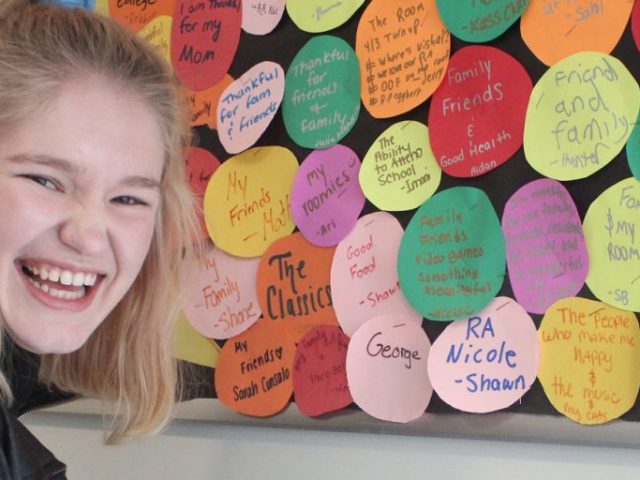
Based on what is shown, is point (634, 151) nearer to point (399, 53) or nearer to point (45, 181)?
point (399, 53)

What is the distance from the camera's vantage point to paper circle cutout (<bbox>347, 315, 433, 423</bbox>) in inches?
35.7

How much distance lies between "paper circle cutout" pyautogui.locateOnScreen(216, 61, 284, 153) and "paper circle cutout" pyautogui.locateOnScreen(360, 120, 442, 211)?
0.16 metres

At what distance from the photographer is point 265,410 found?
1021 millimetres

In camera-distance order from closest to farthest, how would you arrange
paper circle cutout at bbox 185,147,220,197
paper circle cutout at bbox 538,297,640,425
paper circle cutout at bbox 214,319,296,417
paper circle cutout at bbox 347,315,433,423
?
paper circle cutout at bbox 538,297,640,425 < paper circle cutout at bbox 347,315,433,423 < paper circle cutout at bbox 214,319,296,417 < paper circle cutout at bbox 185,147,220,197

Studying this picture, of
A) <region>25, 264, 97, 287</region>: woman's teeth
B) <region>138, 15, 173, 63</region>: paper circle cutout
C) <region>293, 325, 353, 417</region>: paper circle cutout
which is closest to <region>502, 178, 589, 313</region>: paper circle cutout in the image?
<region>293, 325, 353, 417</region>: paper circle cutout

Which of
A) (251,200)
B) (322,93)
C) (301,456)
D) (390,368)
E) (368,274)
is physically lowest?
(301,456)

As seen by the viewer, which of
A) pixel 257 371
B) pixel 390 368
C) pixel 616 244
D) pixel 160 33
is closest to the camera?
pixel 616 244

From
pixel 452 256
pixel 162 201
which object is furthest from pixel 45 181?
pixel 452 256

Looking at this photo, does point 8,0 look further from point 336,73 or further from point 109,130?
point 336,73

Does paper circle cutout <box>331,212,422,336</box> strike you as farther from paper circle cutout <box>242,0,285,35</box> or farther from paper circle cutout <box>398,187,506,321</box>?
paper circle cutout <box>242,0,285,35</box>

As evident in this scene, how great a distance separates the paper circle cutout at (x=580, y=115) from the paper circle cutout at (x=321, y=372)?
1.02 ft

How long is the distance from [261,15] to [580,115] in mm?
453

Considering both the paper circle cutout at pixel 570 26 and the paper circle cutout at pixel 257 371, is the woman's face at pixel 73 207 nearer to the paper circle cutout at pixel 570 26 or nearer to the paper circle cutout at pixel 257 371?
the paper circle cutout at pixel 257 371

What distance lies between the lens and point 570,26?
0.84m
